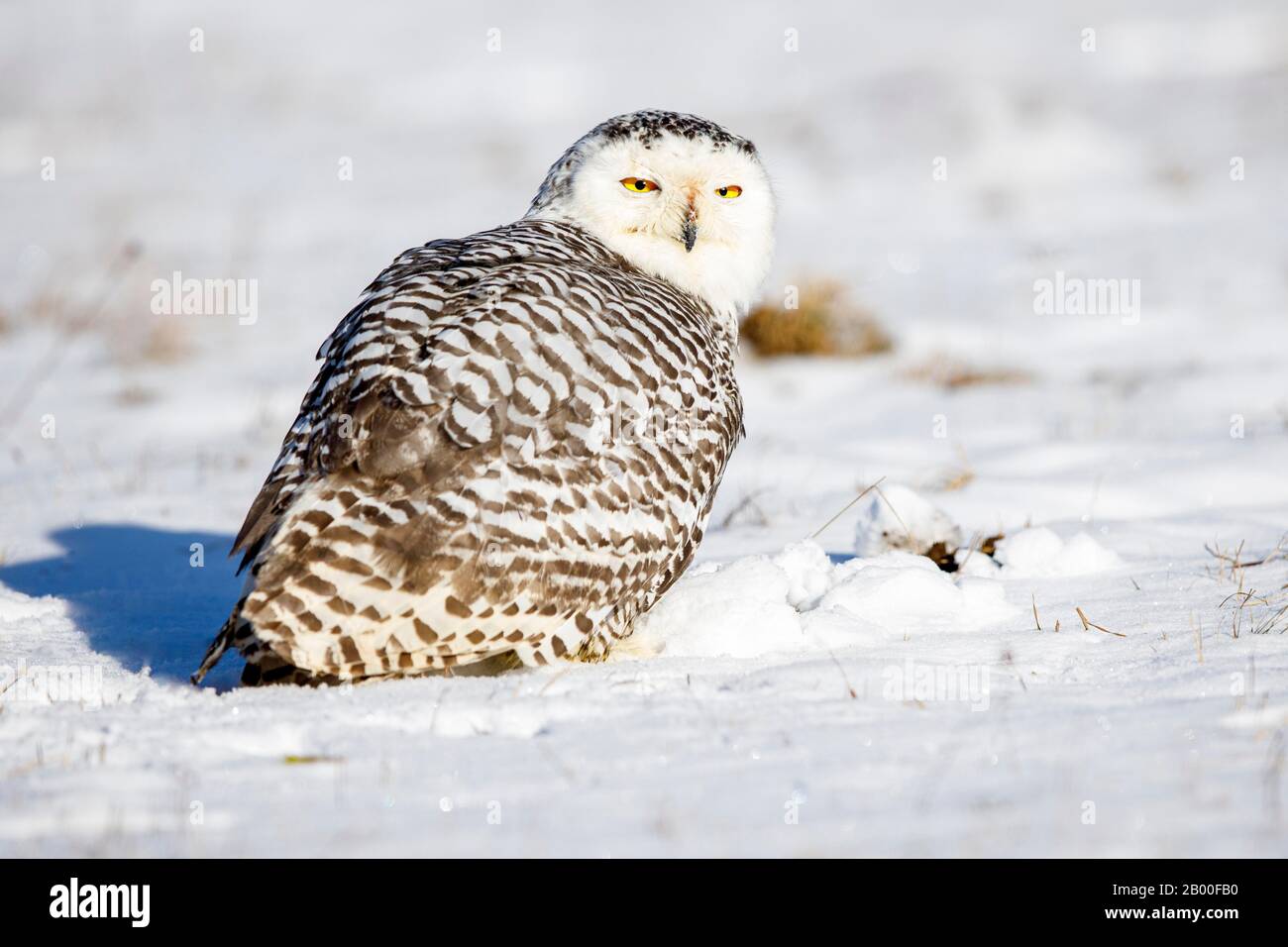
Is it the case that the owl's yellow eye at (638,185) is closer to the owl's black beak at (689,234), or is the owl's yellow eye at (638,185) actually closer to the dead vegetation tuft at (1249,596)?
the owl's black beak at (689,234)

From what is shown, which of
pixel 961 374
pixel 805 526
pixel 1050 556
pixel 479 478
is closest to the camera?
pixel 479 478

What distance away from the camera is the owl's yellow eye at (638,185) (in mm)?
4570

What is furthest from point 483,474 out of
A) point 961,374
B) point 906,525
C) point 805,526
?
point 961,374

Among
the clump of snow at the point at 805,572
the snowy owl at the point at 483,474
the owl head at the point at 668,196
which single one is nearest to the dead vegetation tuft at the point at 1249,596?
the clump of snow at the point at 805,572

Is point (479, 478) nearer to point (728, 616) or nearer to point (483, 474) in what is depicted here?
point (483, 474)

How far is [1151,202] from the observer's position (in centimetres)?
1528

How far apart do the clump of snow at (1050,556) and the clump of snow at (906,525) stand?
0.22 meters

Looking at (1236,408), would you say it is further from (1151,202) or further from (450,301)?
(1151,202)

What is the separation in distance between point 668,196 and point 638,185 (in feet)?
0.37

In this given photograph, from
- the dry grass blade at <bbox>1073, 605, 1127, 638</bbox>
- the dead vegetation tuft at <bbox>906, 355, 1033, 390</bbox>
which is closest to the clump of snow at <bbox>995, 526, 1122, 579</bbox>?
the dry grass blade at <bbox>1073, 605, 1127, 638</bbox>

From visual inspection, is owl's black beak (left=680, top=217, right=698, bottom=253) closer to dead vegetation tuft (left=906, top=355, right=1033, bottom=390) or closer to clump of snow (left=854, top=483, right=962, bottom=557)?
clump of snow (left=854, top=483, right=962, bottom=557)

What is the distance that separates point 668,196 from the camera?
4.56m

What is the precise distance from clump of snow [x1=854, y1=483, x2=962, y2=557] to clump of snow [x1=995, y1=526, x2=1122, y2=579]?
224 millimetres
